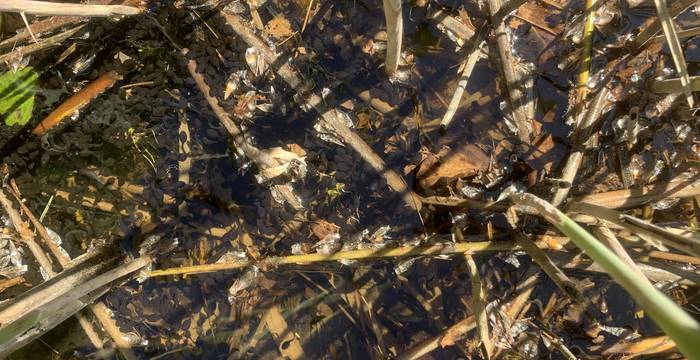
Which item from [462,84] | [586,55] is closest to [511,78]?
[462,84]

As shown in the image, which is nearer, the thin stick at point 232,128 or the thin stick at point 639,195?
the thin stick at point 639,195

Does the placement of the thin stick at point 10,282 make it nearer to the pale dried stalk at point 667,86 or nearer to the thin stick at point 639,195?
the thin stick at point 639,195

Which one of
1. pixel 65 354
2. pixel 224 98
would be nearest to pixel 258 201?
pixel 224 98

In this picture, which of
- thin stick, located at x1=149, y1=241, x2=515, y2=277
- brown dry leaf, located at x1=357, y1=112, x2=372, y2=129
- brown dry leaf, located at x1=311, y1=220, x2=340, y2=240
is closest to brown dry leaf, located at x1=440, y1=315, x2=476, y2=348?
thin stick, located at x1=149, y1=241, x2=515, y2=277

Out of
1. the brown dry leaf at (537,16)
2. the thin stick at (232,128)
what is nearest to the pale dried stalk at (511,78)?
the brown dry leaf at (537,16)

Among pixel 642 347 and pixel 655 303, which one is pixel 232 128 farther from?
pixel 642 347

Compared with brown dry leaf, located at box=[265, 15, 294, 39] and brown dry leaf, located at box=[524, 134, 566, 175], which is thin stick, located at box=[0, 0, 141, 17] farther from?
brown dry leaf, located at box=[524, 134, 566, 175]
